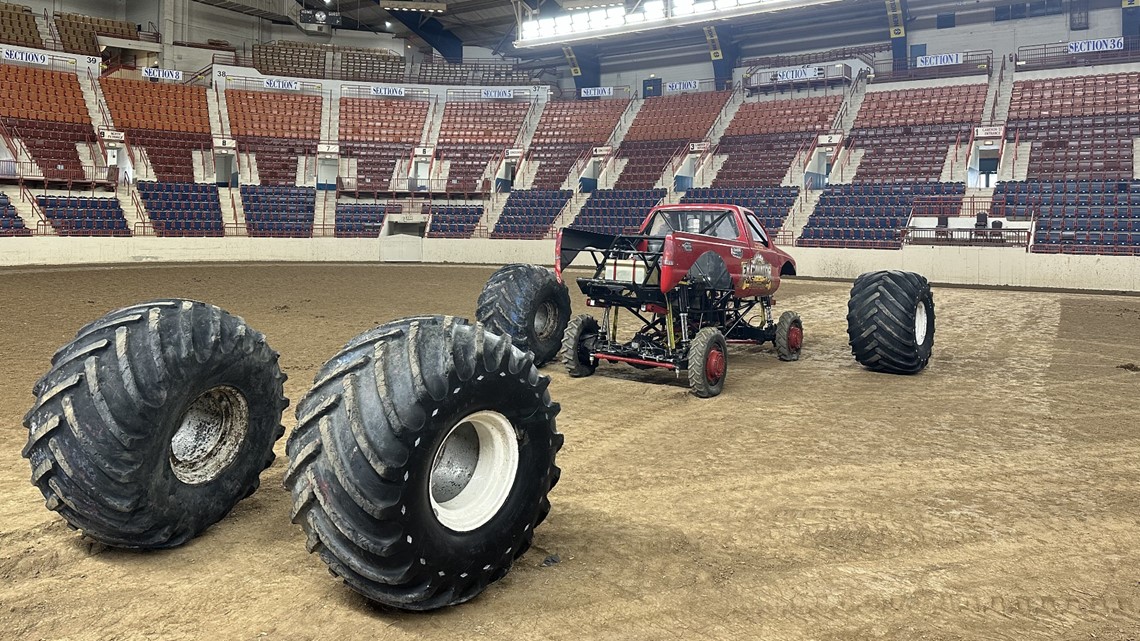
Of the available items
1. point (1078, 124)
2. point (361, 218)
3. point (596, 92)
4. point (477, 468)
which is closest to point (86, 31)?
point (361, 218)

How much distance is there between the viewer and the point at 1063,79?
86.0 ft

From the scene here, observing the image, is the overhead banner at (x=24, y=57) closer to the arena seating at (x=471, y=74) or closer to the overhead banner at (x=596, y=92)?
the arena seating at (x=471, y=74)

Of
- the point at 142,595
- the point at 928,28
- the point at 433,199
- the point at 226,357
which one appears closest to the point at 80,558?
the point at 142,595

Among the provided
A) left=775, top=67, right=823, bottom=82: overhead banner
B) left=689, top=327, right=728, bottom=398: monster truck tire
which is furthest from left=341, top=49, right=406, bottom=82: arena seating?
left=689, top=327, right=728, bottom=398: monster truck tire

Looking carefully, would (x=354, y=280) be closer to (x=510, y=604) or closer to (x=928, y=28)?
(x=510, y=604)

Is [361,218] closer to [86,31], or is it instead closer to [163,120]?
[163,120]

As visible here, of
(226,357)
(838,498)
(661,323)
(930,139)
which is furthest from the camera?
(930,139)

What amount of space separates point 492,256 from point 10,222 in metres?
15.2

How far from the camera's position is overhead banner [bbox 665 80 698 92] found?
34938 mm

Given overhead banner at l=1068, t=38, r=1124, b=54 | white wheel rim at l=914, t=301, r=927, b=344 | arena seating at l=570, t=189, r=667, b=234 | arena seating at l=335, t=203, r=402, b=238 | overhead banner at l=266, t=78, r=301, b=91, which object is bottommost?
white wheel rim at l=914, t=301, r=927, b=344

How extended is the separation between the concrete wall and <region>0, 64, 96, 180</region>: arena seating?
437 centimetres

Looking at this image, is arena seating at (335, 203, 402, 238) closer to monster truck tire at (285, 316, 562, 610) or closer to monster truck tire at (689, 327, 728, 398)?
monster truck tire at (689, 327, 728, 398)

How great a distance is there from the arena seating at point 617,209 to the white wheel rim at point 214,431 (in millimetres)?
23613

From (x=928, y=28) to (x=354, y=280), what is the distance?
85.3 ft
